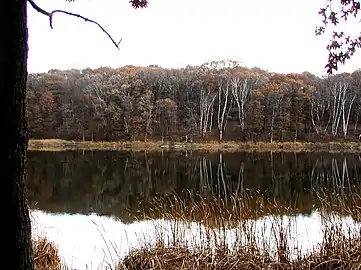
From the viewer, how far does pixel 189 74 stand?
6531 centimetres

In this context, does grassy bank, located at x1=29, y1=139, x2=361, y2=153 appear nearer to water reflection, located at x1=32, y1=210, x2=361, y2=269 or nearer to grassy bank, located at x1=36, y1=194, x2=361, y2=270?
water reflection, located at x1=32, y1=210, x2=361, y2=269

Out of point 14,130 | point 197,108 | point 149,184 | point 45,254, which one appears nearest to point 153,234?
point 45,254

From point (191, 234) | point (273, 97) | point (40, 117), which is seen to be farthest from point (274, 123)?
point (191, 234)

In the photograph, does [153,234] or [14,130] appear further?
[153,234]

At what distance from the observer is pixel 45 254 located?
22.0 ft

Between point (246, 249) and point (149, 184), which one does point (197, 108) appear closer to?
point (149, 184)

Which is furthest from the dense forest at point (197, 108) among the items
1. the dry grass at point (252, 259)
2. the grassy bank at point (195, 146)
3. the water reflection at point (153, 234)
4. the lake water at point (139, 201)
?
the dry grass at point (252, 259)

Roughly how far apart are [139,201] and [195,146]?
36.1m

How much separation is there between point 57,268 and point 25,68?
4.02 meters

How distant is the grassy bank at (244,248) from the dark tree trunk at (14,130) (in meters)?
2.58

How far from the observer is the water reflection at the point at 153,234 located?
5629mm

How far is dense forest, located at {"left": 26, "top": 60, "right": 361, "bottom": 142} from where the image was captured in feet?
169

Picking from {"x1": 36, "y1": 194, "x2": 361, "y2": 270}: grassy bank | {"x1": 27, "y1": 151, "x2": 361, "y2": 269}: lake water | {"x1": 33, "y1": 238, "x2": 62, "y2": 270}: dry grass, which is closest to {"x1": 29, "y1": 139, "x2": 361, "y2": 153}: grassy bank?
{"x1": 27, "y1": 151, "x2": 361, "y2": 269}: lake water

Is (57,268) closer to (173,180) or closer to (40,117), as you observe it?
(173,180)
